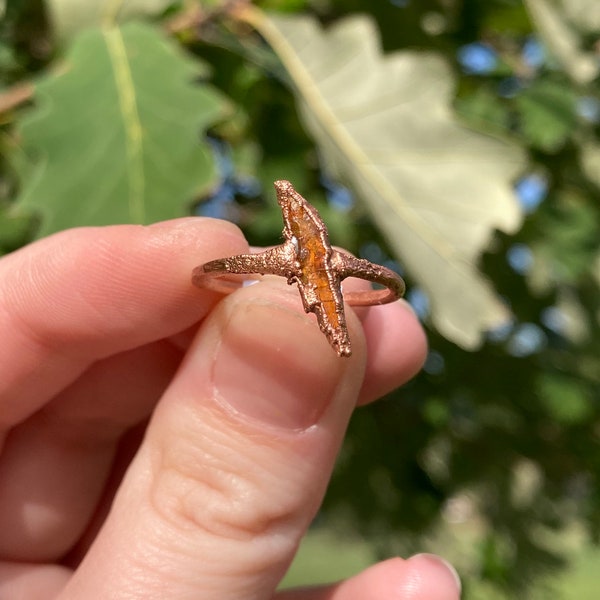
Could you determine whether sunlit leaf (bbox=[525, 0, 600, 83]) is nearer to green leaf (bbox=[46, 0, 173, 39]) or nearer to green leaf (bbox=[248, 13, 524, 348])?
green leaf (bbox=[248, 13, 524, 348])

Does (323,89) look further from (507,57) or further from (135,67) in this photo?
(507,57)

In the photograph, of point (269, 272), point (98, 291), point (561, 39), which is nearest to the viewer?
point (269, 272)

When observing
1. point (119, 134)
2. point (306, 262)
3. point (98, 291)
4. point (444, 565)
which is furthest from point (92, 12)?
point (444, 565)

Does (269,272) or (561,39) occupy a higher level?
(269,272)

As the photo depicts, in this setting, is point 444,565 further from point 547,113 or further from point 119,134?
point 547,113

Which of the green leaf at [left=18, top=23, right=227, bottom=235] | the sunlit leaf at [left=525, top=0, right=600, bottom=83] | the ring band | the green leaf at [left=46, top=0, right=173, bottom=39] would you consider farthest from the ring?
the sunlit leaf at [left=525, top=0, right=600, bottom=83]

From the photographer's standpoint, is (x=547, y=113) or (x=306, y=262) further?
(x=547, y=113)
